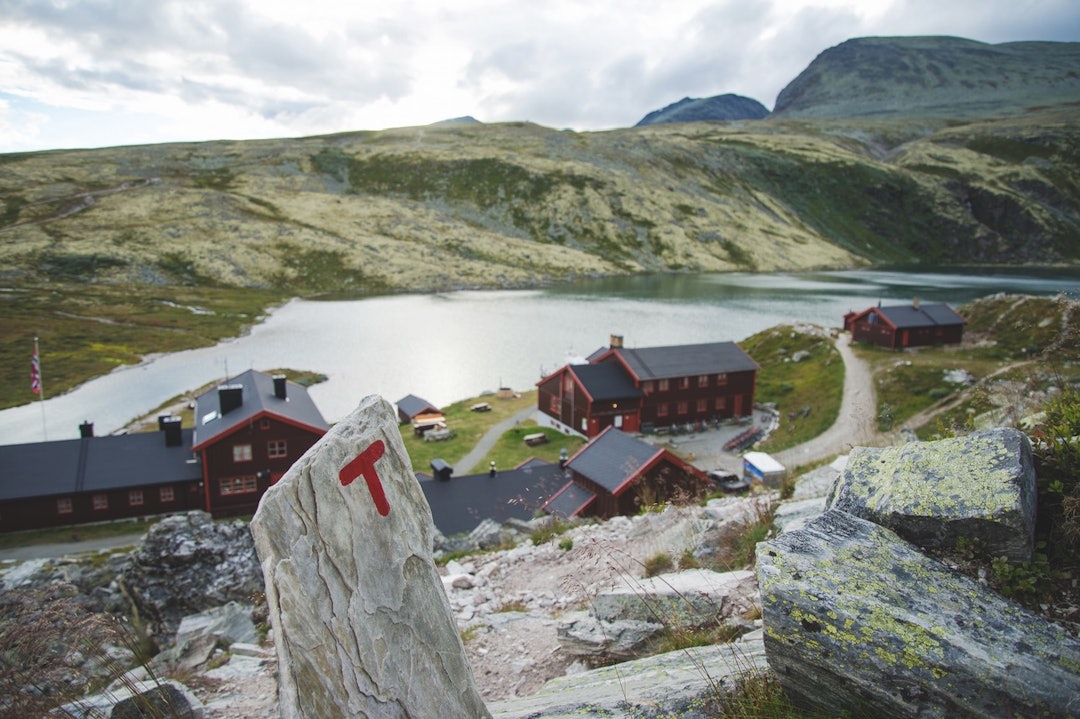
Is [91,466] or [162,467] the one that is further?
[162,467]

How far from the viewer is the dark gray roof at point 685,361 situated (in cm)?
5144

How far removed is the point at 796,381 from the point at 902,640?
59647mm

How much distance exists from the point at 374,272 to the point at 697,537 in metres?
142

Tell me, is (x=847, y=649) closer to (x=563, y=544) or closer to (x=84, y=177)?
(x=563, y=544)

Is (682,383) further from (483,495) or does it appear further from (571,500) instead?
(571,500)

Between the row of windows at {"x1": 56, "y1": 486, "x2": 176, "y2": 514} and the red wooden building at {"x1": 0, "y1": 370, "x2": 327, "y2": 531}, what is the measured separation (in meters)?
0.05

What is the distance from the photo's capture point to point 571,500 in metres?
28.2

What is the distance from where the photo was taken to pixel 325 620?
4566 mm

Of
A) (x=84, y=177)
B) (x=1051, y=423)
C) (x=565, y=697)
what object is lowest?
(x=565, y=697)

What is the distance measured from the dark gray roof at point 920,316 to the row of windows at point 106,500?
66711mm

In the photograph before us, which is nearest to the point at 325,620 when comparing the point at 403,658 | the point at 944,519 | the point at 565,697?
the point at 403,658

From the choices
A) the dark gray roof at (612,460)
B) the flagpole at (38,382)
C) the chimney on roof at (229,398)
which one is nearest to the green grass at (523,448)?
the dark gray roof at (612,460)

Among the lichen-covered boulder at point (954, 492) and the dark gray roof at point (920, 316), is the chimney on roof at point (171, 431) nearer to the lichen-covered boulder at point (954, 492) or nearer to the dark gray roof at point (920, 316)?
the lichen-covered boulder at point (954, 492)

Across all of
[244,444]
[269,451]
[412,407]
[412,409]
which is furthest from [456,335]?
[244,444]
